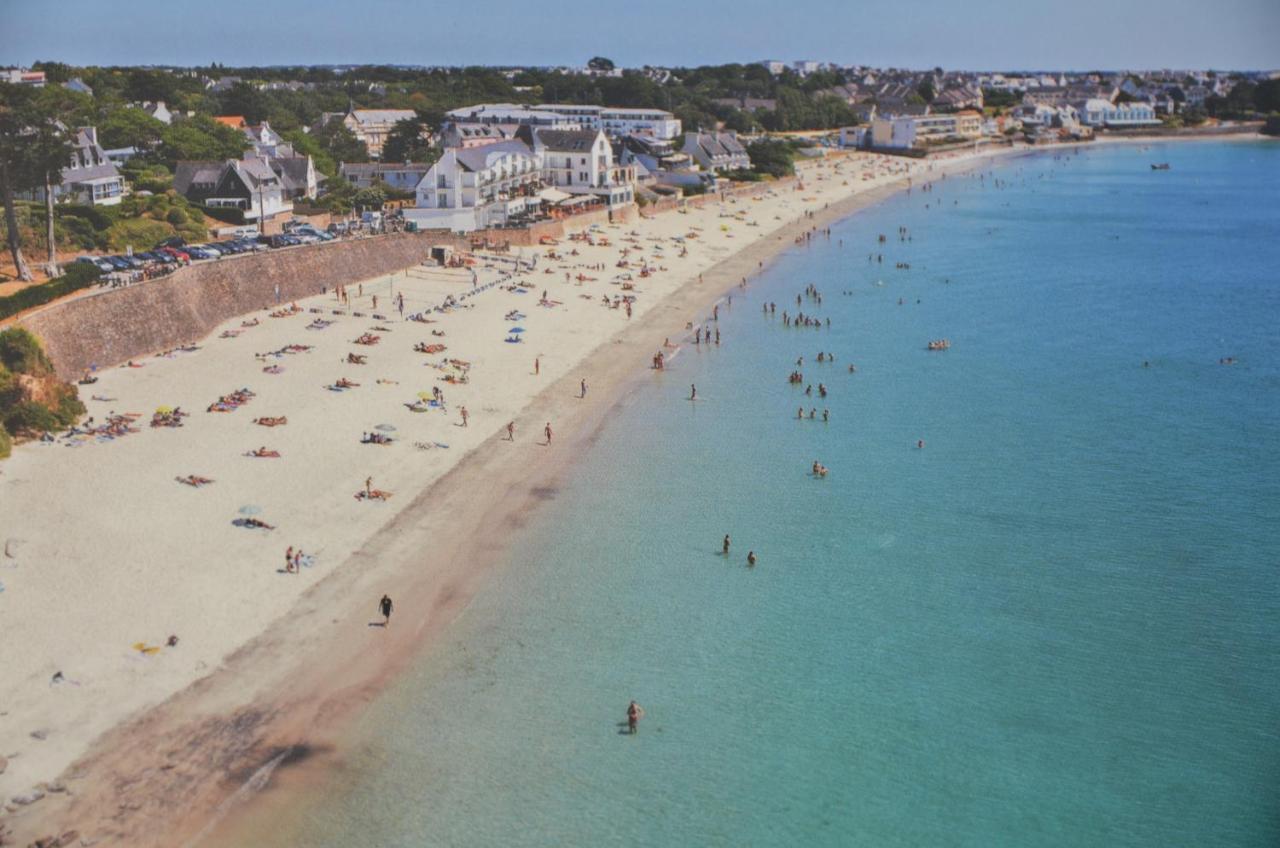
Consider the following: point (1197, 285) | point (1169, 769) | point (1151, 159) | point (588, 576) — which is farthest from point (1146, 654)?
point (1151, 159)

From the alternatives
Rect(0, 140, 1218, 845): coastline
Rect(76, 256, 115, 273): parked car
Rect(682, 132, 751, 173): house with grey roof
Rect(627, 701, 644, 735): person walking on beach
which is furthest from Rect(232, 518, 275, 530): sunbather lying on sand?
Rect(682, 132, 751, 173): house with grey roof

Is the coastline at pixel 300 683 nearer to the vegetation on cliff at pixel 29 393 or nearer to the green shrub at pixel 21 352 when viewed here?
the vegetation on cliff at pixel 29 393

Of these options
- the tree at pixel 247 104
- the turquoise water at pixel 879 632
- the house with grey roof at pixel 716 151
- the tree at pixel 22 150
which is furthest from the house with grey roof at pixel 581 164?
the tree at pixel 22 150

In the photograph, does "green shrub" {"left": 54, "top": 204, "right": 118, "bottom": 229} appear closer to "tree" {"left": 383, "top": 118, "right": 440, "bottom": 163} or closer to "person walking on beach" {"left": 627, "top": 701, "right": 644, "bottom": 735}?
"tree" {"left": 383, "top": 118, "right": 440, "bottom": 163}

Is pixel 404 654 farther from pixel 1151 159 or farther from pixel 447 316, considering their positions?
pixel 1151 159

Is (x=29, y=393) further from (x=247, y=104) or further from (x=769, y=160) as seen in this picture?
(x=769, y=160)

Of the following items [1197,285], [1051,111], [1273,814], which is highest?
[1051,111]
